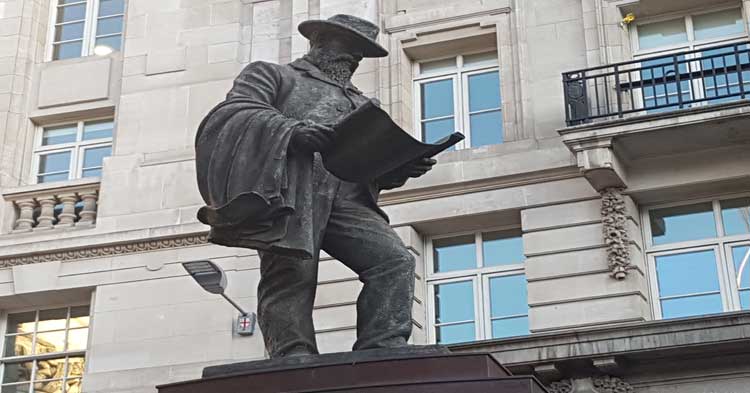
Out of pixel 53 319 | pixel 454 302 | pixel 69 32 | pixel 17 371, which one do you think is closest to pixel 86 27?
pixel 69 32

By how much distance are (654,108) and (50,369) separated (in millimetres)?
9423

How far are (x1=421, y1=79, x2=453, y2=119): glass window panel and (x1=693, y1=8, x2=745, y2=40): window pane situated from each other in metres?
3.60

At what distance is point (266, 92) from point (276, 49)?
12737 mm

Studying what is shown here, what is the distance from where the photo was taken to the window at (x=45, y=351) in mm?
19422

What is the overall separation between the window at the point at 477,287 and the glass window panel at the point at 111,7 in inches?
283

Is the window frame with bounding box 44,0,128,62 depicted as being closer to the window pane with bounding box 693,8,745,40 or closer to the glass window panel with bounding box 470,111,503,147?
the glass window panel with bounding box 470,111,503,147

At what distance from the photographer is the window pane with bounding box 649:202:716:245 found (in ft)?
57.1

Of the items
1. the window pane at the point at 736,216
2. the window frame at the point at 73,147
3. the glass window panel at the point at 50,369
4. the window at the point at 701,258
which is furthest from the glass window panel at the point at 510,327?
the window frame at the point at 73,147

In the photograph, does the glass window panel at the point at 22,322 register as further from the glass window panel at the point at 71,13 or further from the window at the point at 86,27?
the glass window panel at the point at 71,13

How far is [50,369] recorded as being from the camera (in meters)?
19.6

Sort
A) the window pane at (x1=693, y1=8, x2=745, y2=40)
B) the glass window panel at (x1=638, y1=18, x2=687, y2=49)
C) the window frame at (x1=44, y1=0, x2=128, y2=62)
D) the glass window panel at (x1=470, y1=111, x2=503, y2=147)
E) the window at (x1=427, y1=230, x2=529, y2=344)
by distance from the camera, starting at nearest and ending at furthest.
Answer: the window at (x1=427, y1=230, x2=529, y2=344), the window pane at (x1=693, y1=8, x2=745, y2=40), the glass window panel at (x1=638, y1=18, x2=687, y2=49), the glass window panel at (x1=470, y1=111, x2=503, y2=147), the window frame at (x1=44, y1=0, x2=128, y2=62)

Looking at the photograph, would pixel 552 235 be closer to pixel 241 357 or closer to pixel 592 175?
pixel 592 175

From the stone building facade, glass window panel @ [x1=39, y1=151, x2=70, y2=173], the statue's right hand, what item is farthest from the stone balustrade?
the statue's right hand

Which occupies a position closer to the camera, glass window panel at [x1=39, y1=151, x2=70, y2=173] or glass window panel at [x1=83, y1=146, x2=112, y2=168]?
glass window panel at [x1=83, y1=146, x2=112, y2=168]
